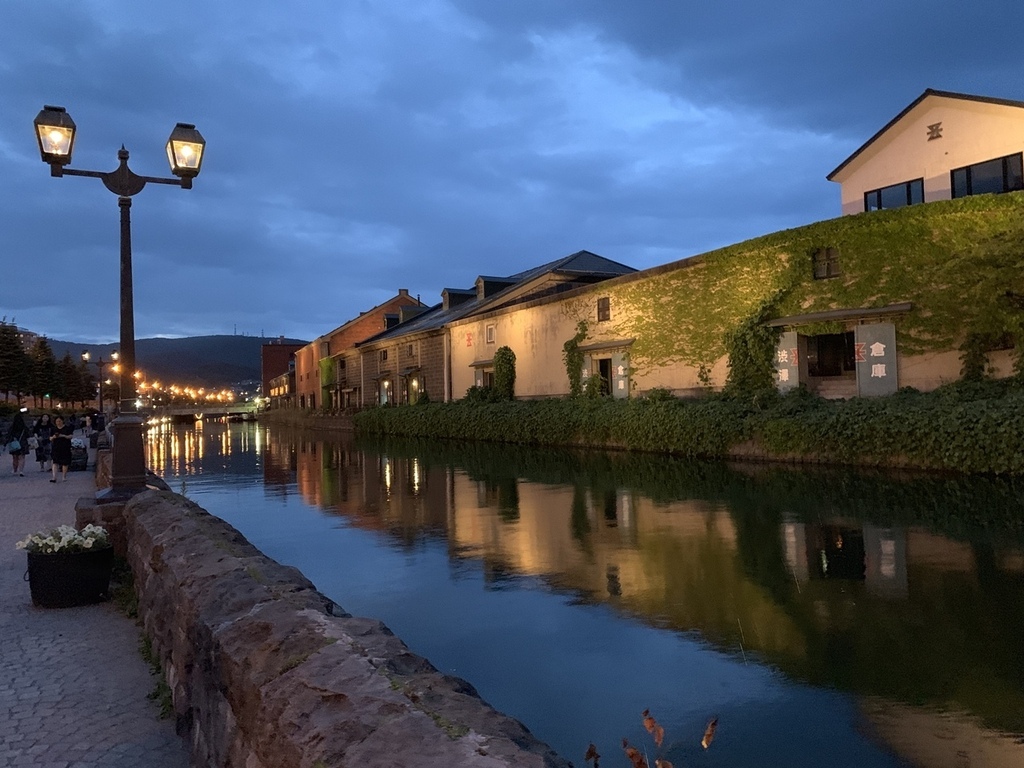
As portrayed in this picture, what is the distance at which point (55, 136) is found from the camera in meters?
8.69

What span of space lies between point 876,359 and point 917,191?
9.16m

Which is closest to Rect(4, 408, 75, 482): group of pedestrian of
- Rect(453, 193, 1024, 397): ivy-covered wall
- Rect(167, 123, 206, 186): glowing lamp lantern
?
Rect(167, 123, 206, 186): glowing lamp lantern

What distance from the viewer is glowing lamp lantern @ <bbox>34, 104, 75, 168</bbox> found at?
8.65 meters

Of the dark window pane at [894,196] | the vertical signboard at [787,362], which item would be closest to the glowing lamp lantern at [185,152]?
the vertical signboard at [787,362]

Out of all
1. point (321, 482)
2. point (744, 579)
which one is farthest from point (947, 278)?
point (321, 482)

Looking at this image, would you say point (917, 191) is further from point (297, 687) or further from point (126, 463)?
point (297, 687)

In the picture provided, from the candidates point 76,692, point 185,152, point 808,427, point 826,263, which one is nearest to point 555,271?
point 826,263

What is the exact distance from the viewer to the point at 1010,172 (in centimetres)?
2202

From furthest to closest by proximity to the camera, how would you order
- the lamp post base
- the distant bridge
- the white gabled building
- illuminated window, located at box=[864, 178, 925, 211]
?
1. the distant bridge
2. illuminated window, located at box=[864, 178, 925, 211]
3. the white gabled building
4. the lamp post base

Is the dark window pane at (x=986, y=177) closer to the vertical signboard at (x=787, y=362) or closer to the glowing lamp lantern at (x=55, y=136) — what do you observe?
the vertical signboard at (x=787, y=362)

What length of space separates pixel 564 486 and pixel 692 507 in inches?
144

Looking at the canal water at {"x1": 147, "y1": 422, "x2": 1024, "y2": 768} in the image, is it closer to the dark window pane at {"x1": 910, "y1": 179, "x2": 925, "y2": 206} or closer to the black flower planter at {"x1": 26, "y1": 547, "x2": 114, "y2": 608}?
the black flower planter at {"x1": 26, "y1": 547, "x2": 114, "y2": 608}

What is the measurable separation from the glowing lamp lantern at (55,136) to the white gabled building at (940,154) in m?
23.9

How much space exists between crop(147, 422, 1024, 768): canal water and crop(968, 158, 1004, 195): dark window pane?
13.8 meters
